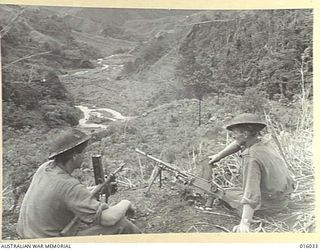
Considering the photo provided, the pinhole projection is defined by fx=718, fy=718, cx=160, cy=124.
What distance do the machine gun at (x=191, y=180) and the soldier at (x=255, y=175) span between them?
0.02 m

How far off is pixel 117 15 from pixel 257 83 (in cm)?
48

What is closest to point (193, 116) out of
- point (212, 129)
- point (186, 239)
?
point (212, 129)

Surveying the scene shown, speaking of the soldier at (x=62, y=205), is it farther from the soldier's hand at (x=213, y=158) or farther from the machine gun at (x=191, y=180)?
the soldier's hand at (x=213, y=158)

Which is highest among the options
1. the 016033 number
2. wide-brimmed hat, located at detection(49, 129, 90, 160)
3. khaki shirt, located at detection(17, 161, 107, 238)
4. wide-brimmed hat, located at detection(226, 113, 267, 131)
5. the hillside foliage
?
the hillside foliage

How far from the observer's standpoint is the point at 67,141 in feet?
6.99

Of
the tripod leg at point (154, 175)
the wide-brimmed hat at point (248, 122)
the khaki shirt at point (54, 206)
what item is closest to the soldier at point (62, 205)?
the khaki shirt at point (54, 206)

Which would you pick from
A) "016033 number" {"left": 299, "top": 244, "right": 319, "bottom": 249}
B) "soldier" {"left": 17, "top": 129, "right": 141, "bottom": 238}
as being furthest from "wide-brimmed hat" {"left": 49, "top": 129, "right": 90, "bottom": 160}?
"016033 number" {"left": 299, "top": 244, "right": 319, "bottom": 249}

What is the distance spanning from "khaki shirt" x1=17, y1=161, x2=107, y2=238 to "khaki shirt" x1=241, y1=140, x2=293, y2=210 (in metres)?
0.45

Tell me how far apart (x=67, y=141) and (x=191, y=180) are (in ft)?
1.29

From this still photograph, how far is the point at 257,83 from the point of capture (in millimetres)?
2230

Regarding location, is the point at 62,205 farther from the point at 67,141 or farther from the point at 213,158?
the point at 213,158

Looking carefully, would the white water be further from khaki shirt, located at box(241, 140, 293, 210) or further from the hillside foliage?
khaki shirt, located at box(241, 140, 293, 210)

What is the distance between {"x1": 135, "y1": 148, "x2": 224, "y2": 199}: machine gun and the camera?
219 centimetres

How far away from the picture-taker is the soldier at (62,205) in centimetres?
208
